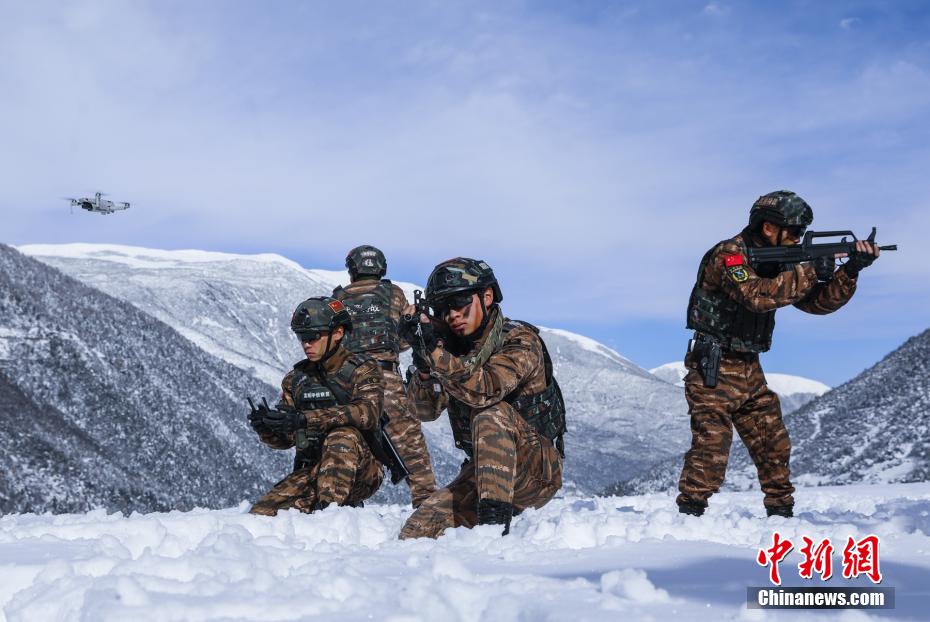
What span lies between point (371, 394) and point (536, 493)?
5.22 ft

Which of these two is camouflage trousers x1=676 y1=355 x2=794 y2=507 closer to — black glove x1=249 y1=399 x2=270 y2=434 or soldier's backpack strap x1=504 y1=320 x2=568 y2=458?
soldier's backpack strap x1=504 y1=320 x2=568 y2=458

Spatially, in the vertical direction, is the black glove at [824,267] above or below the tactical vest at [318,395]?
above

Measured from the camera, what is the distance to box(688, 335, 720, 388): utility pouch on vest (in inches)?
235

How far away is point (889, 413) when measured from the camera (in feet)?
79.5

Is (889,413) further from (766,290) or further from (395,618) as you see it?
(395,618)

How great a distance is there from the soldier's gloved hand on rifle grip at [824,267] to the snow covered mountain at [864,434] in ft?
44.1

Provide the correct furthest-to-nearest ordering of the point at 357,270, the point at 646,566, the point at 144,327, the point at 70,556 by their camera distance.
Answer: the point at 144,327
the point at 357,270
the point at 70,556
the point at 646,566

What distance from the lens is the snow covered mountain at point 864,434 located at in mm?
19375

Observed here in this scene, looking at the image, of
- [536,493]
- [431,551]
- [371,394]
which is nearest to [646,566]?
[431,551]

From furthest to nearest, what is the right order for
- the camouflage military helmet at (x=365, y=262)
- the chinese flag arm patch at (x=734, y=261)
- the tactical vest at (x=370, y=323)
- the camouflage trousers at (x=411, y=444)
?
the camouflage military helmet at (x=365, y=262)
the tactical vest at (x=370, y=323)
the camouflage trousers at (x=411, y=444)
the chinese flag arm patch at (x=734, y=261)

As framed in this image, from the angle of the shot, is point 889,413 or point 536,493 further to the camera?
point 889,413

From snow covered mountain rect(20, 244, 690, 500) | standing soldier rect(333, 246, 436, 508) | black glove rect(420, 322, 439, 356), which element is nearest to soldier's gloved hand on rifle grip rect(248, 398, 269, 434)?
standing soldier rect(333, 246, 436, 508)

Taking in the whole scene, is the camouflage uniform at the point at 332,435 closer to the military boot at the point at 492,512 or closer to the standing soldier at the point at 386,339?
the standing soldier at the point at 386,339

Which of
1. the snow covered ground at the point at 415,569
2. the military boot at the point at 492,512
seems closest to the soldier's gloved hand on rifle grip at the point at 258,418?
the snow covered ground at the point at 415,569
